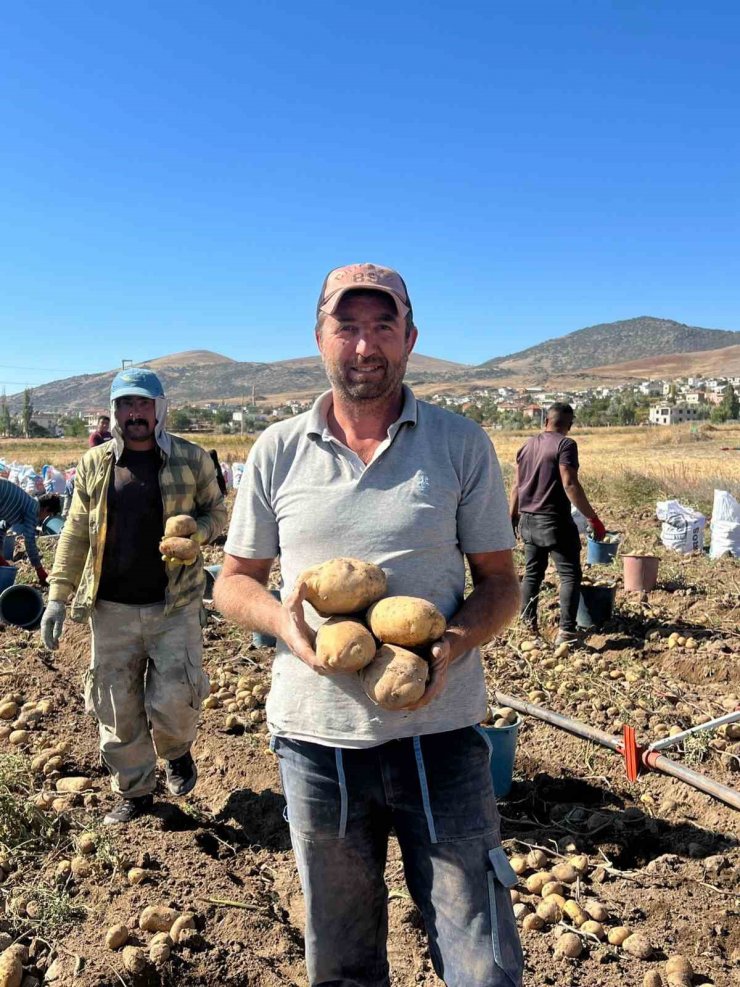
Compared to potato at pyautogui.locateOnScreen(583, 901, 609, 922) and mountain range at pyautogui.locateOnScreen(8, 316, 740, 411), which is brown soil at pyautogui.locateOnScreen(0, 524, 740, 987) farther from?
mountain range at pyautogui.locateOnScreen(8, 316, 740, 411)

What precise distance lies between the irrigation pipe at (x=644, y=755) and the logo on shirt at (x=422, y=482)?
2407 millimetres

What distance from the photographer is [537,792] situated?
12.6 feet

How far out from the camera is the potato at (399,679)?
160 cm

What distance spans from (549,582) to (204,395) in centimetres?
13764

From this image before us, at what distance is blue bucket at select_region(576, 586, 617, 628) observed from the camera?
20.4ft

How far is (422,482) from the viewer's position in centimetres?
183

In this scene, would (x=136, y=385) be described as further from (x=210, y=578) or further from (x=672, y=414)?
(x=672, y=414)

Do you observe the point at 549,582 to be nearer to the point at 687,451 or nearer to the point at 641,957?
the point at 641,957

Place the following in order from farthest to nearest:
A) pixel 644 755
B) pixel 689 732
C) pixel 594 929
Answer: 1. pixel 689 732
2. pixel 644 755
3. pixel 594 929

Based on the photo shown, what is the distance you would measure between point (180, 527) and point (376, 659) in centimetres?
188

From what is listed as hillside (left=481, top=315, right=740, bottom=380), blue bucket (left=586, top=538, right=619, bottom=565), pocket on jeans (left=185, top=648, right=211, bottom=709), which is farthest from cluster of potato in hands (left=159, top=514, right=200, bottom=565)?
hillside (left=481, top=315, right=740, bottom=380)

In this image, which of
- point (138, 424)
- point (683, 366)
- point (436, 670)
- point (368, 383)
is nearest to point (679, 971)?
point (436, 670)

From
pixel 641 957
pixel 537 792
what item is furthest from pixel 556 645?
pixel 641 957

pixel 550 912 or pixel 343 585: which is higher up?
pixel 343 585
